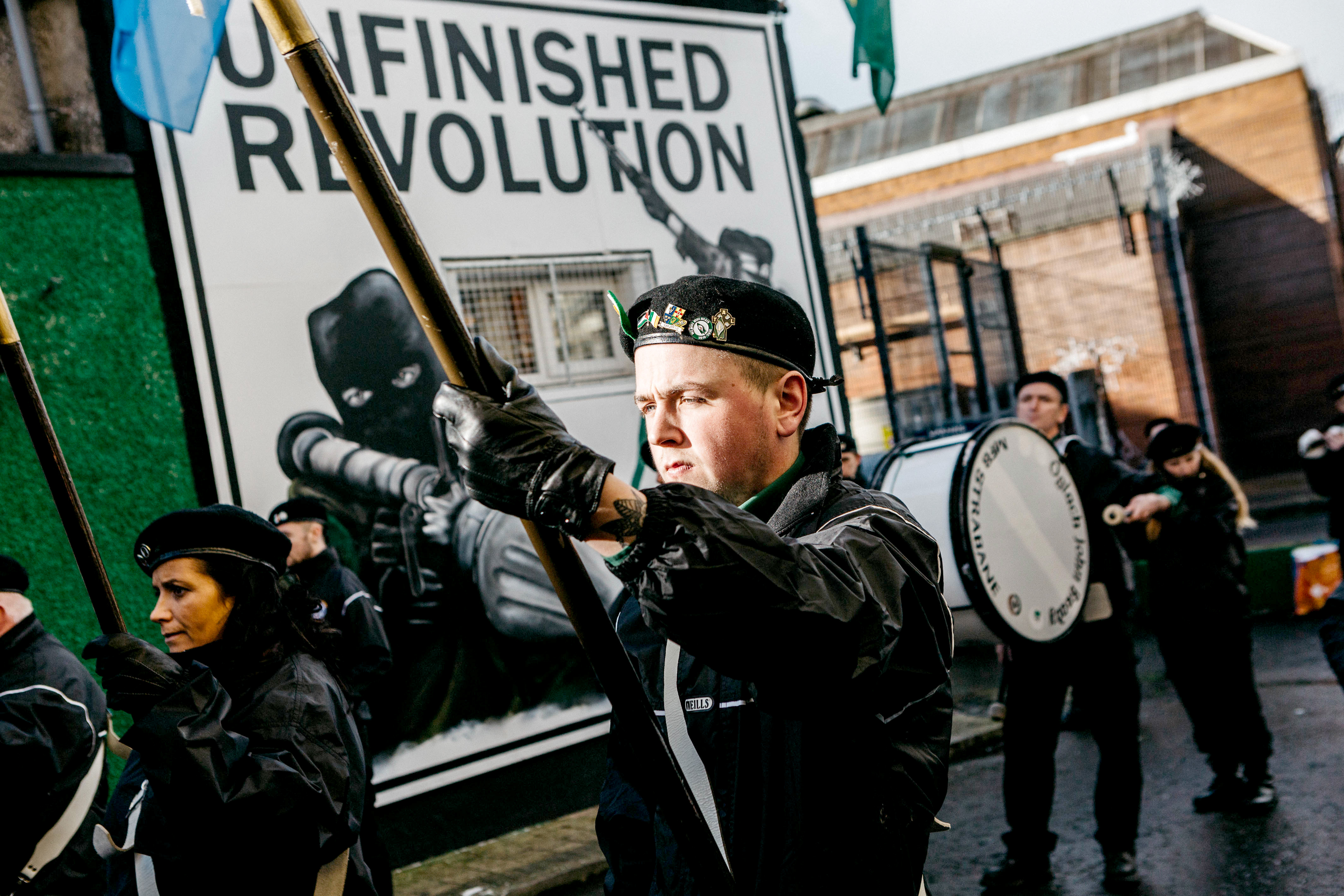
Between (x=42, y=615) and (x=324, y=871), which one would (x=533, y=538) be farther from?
(x=42, y=615)

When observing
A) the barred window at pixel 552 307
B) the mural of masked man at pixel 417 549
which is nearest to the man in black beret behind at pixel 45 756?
the mural of masked man at pixel 417 549

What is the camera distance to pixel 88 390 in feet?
16.5

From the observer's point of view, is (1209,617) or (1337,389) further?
(1337,389)

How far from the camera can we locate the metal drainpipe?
16.6 ft

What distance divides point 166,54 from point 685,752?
2373 mm

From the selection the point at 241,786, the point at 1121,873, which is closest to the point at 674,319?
the point at 241,786

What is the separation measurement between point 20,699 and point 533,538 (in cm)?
247

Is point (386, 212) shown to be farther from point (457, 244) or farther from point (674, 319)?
point (457, 244)

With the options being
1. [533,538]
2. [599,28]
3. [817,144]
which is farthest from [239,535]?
[817,144]

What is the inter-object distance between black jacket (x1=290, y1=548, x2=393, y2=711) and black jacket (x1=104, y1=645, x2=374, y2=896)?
230cm

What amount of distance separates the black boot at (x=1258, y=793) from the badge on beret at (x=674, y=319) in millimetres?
4845

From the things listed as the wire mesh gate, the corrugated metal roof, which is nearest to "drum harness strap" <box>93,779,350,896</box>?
the wire mesh gate

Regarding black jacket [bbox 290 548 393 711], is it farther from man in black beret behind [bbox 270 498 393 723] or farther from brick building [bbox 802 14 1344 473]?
brick building [bbox 802 14 1344 473]

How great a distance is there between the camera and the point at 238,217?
5465mm
